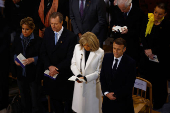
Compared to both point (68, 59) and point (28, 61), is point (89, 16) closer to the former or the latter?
point (68, 59)

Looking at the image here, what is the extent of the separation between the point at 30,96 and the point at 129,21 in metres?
2.20

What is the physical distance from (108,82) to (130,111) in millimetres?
472

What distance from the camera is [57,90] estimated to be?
3.59m

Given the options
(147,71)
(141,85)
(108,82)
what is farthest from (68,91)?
(147,71)

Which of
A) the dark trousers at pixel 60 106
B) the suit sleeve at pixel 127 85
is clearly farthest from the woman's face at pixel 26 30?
the suit sleeve at pixel 127 85

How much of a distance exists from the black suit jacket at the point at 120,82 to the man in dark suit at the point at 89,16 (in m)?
1.23

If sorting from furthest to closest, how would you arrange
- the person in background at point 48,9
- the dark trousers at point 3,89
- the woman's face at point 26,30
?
1. the dark trousers at point 3,89
2. the person in background at point 48,9
3. the woman's face at point 26,30

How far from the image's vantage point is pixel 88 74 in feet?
10.4

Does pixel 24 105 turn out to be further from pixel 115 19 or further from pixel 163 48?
pixel 163 48

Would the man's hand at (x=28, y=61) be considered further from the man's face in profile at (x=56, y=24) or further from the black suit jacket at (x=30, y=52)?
the man's face in profile at (x=56, y=24)

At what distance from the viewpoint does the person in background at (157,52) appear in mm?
3717

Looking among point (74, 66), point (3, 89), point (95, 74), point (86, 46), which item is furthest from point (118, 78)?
point (3, 89)

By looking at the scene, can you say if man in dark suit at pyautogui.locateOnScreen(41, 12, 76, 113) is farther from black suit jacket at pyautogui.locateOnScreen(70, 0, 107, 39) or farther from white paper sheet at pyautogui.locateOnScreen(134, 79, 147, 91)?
white paper sheet at pyautogui.locateOnScreen(134, 79, 147, 91)

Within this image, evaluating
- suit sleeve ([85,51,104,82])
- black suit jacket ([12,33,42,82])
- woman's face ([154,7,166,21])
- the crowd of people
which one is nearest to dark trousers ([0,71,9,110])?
the crowd of people
